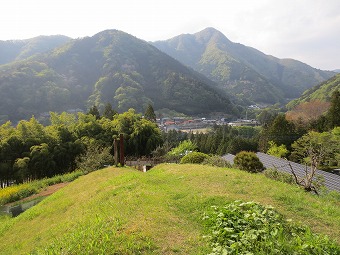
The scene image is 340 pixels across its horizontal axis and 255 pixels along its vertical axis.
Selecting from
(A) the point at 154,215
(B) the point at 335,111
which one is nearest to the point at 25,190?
(A) the point at 154,215

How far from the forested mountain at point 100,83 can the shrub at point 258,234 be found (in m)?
82.3

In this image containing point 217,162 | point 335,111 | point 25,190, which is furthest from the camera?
point 335,111

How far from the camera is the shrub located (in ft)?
13.1

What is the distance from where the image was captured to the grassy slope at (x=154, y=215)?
4.84 m

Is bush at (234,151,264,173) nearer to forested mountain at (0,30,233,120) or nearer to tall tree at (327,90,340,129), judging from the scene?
tall tree at (327,90,340,129)

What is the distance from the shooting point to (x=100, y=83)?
108 meters

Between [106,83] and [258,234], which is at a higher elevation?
[106,83]

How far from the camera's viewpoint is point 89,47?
474 feet

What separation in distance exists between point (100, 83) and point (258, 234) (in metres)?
109

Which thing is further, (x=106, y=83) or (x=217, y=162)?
(x=106, y=83)

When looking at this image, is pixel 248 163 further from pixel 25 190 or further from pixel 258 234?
pixel 25 190

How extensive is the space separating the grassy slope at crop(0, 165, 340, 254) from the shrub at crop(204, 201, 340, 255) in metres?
0.36

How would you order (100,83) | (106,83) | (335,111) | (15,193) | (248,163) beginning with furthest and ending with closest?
(106,83) < (100,83) < (335,111) < (15,193) < (248,163)

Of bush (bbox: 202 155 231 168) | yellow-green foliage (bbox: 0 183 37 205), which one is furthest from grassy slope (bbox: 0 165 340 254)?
yellow-green foliage (bbox: 0 183 37 205)
